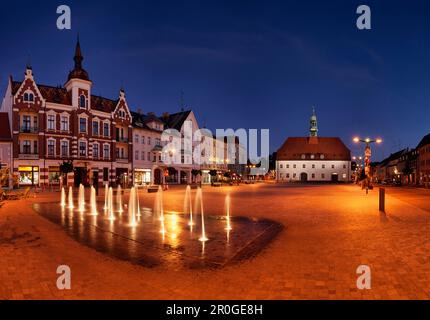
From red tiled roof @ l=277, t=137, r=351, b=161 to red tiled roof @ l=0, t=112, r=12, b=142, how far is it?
80.8 meters

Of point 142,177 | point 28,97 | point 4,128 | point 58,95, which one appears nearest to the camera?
point 28,97

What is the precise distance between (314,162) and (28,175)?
85.5 metres

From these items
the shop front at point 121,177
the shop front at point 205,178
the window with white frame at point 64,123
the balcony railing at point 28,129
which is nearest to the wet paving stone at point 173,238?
the balcony railing at point 28,129

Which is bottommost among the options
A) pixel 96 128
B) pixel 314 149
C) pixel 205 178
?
pixel 205 178

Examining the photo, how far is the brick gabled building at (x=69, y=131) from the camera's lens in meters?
42.1

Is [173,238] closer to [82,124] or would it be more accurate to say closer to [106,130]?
[82,124]

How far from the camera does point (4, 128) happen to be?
4281 cm

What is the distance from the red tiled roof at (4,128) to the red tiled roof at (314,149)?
80822 millimetres

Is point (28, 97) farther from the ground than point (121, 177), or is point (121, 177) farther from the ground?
point (28, 97)

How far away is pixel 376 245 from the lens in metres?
9.25

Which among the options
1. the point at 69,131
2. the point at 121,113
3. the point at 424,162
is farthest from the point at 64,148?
the point at 424,162

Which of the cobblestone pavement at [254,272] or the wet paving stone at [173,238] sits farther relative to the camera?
the wet paving stone at [173,238]

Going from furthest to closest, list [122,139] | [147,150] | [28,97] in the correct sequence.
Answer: [147,150], [122,139], [28,97]

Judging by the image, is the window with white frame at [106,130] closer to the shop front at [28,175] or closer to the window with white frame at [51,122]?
the window with white frame at [51,122]
